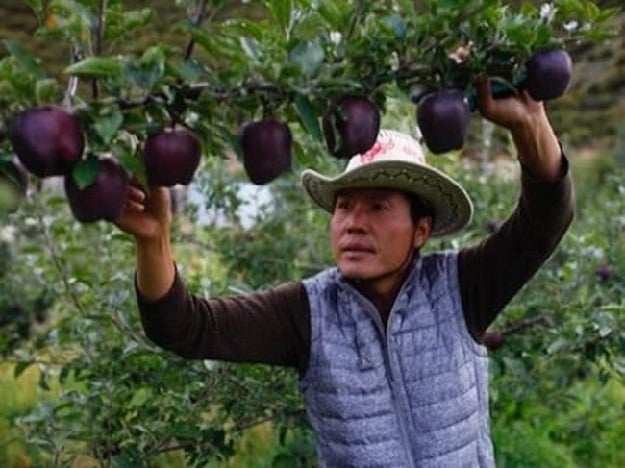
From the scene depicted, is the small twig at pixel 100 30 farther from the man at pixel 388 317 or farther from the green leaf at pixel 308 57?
the man at pixel 388 317

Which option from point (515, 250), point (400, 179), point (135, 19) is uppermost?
point (135, 19)

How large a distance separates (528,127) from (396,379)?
1.55ft

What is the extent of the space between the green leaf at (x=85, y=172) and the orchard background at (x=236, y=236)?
22 mm

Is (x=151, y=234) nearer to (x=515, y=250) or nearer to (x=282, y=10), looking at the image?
(x=282, y=10)

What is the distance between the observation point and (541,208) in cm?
186

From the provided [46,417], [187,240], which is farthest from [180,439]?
[187,240]

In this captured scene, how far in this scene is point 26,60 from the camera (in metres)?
1.16

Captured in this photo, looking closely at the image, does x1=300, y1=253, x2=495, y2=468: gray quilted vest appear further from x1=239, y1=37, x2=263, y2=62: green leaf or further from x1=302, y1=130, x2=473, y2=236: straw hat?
x1=239, y1=37, x2=263, y2=62: green leaf

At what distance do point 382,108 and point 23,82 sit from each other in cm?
40

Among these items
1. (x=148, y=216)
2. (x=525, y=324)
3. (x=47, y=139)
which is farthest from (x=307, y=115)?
(x=525, y=324)

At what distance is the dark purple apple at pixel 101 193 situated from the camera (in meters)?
1.15

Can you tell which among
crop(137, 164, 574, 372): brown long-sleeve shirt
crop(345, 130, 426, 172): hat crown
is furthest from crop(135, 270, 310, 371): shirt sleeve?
crop(345, 130, 426, 172): hat crown

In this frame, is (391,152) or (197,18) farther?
(391,152)

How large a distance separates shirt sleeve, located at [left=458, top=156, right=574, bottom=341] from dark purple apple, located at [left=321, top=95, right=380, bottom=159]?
59 cm
